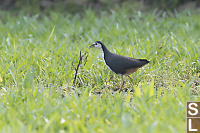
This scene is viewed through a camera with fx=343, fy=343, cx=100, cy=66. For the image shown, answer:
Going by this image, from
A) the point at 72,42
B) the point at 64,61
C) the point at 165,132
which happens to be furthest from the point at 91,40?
the point at 165,132

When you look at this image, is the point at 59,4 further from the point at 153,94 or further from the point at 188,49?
the point at 153,94

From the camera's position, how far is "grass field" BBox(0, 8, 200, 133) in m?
3.06

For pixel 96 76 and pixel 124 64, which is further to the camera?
pixel 96 76

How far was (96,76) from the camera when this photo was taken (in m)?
4.48

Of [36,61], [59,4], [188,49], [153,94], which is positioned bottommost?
[153,94]

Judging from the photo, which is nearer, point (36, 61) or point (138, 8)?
point (36, 61)

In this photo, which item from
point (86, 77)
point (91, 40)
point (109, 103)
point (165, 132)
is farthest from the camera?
point (91, 40)

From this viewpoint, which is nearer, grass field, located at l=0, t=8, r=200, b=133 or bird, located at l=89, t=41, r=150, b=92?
grass field, located at l=0, t=8, r=200, b=133

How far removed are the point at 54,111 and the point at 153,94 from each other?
1.08m

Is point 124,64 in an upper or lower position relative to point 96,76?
upper

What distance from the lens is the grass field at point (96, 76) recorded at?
3057mm

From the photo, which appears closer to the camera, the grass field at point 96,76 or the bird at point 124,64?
the grass field at point 96,76

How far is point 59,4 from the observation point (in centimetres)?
848

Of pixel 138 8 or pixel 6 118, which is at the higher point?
pixel 138 8
